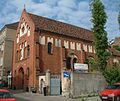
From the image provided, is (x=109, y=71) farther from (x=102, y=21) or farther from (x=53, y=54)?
(x=53, y=54)

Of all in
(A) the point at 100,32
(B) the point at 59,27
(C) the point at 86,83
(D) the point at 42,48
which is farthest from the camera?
(B) the point at 59,27

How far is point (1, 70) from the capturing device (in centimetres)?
5844

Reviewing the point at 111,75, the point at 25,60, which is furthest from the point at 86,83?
the point at 25,60

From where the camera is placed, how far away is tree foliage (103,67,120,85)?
32875mm

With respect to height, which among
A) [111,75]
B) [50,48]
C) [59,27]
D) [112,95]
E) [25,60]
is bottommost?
[112,95]

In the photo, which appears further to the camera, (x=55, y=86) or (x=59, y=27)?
(x=59, y=27)

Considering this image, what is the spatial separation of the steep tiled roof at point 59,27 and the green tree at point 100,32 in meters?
10.6

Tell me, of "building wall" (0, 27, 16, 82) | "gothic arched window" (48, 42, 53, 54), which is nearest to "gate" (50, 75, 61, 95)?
"gothic arched window" (48, 42, 53, 54)

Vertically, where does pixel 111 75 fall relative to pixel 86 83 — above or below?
above

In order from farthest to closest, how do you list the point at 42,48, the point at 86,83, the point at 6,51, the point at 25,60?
the point at 6,51, the point at 25,60, the point at 42,48, the point at 86,83

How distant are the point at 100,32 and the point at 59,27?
13.1 m

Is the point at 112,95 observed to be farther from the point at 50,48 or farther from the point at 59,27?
the point at 59,27

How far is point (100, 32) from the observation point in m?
33.8

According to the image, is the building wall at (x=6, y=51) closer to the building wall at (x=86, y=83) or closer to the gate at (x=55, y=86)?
the gate at (x=55, y=86)
